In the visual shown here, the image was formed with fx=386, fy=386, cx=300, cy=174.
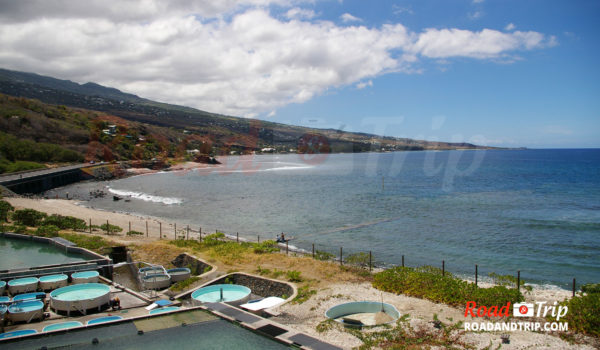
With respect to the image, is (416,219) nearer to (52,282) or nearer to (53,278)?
(53,278)

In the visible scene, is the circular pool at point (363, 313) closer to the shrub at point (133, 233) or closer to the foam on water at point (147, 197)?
the shrub at point (133, 233)

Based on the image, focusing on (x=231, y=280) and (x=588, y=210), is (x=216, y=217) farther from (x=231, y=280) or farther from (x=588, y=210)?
(x=588, y=210)

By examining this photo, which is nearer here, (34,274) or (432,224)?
(34,274)

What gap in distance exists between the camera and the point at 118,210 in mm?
51281

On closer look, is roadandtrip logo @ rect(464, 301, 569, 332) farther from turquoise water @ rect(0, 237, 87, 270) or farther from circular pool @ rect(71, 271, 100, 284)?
turquoise water @ rect(0, 237, 87, 270)

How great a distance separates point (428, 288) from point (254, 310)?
8108 millimetres

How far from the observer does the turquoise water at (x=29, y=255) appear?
17478 millimetres

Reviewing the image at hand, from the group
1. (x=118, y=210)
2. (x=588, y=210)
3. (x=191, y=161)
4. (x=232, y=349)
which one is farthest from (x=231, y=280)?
(x=191, y=161)

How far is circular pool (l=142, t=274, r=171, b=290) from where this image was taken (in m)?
17.1

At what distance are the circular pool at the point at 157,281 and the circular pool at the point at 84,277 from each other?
272 cm

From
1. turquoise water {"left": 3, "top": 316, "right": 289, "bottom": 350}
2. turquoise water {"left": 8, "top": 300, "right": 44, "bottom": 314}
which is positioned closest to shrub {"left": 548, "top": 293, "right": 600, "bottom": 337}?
turquoise water {"left": 3, "top": 316, "right": 289, "bottom": 350}

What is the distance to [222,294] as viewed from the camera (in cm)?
1588

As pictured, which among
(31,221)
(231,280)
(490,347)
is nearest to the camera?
(490,347)

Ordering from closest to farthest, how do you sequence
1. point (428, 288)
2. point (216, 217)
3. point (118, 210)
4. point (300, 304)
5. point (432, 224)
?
point (300, 304), point (428, 288), point (432, 224), point (216, 217), point (118, 210)
